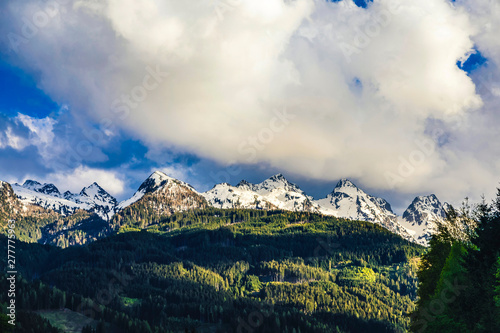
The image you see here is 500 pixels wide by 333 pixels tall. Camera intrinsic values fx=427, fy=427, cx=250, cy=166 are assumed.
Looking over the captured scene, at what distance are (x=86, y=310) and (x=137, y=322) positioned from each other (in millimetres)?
24482

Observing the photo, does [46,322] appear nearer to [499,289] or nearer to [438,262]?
[438,262]

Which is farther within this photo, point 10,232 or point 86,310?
point 86,310

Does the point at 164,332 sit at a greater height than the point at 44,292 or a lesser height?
lesser

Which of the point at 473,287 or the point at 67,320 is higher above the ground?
the point at 473,287

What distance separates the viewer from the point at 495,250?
57750mm

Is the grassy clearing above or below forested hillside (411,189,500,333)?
below

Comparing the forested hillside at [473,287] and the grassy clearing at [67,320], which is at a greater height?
the forested hillside at [473,287]

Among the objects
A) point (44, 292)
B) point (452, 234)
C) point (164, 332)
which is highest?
point (452, 234)

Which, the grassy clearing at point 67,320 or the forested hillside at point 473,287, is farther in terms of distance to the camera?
the grassy clearing at point 67,320

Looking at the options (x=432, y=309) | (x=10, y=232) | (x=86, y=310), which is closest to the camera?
(x=432, y=309)

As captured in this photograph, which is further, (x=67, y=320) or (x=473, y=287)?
(x=67, y=320)

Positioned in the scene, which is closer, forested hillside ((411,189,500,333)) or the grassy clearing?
forested hillside ((411,189,500,333))

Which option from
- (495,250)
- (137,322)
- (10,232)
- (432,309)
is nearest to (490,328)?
(495,250)

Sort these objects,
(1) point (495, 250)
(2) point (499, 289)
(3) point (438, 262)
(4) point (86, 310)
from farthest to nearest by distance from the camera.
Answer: (4) point (86, 310) < (3) point (438, 262) < (1) point (495, 250) < (2) point (499, 289)
